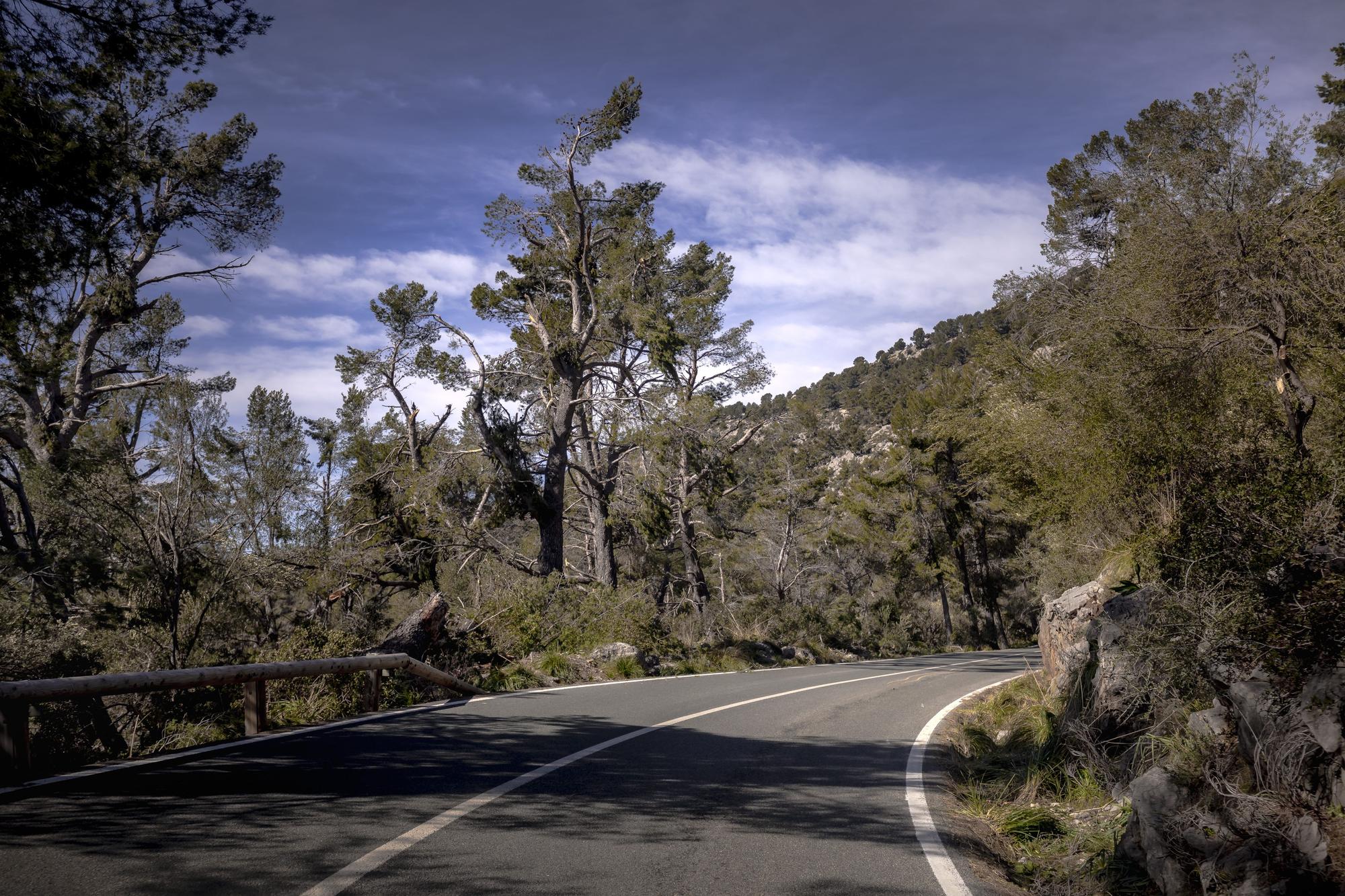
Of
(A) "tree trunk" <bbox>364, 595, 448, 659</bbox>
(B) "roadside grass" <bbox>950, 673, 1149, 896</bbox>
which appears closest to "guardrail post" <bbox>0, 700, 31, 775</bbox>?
(B) "roadside grass" <bbox>950, 673, 1149, 896</bbox>

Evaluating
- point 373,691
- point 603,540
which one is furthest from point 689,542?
point 373,691

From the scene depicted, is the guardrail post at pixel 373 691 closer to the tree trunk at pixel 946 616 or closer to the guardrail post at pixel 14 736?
the guardrail post at pixel 14 736

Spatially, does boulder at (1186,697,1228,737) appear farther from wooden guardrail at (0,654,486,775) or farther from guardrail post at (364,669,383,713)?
guardrail post at (364,669,383,713)

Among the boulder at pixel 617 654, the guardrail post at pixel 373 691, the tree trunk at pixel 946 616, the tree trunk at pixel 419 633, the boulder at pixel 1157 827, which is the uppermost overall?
the tree trunk at pixel 419 633

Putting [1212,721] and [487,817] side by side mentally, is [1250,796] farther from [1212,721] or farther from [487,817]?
[487,817]

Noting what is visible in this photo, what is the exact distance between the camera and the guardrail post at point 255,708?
25.3ft

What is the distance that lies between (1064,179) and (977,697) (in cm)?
2408

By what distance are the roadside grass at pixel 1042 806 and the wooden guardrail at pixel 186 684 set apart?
6361 mm

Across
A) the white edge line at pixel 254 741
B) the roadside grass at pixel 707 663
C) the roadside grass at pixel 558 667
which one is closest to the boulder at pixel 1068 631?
the white edge line at pixel 254 741

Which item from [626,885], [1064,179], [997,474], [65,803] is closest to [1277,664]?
[626,885]

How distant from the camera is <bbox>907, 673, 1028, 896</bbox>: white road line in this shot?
Result: 4.43 m

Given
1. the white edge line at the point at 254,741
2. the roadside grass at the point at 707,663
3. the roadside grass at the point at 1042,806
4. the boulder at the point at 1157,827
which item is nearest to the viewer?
the boulder at the point at 1157,827

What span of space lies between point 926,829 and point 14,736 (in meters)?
6.41

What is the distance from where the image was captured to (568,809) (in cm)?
527
